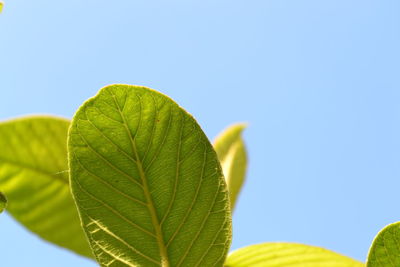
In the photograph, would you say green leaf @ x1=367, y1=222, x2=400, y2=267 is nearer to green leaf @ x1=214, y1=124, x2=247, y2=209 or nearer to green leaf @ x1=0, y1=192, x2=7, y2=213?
green leaf @ x1=0, y1=192, x2=7, y2=213

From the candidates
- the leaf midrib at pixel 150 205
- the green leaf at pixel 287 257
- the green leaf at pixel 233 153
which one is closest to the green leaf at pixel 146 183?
the leaf midrib at pixel 150 205

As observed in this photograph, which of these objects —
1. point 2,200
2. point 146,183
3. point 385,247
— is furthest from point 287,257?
point 2,200

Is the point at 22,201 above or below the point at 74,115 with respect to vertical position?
below

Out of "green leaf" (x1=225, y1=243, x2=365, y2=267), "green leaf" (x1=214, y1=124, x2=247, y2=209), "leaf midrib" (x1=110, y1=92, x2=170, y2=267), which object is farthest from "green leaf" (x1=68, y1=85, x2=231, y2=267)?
"green leaf" (x1=214, y1=124, x2=247, y2=209)

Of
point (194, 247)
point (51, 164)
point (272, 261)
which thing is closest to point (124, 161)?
point (194, 247)

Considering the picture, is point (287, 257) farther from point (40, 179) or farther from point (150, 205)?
point (40, 179)

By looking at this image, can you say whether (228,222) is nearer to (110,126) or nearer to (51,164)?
(110,126)
